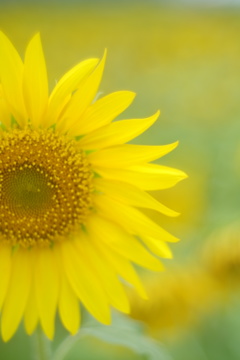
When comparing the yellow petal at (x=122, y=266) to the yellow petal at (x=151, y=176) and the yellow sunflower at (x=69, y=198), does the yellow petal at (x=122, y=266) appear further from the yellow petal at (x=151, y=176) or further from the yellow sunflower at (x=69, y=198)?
the yellow petal at (x=151, y=176)

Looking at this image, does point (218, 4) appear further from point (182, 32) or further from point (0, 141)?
point (0, 141)

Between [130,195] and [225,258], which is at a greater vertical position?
[130,195]

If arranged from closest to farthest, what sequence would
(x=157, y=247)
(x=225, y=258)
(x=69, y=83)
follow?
(x=69, y=83) → (x=157, y=247) → (x=225, y=258)

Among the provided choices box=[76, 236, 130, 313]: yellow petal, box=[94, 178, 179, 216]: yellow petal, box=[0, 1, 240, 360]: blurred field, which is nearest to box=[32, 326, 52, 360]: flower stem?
box=[76, 236, 130, 313]: yellow petal

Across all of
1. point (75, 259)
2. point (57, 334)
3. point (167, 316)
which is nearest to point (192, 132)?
point (57, 334)

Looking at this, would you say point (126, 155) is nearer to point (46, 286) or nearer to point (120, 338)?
point (46, 286)

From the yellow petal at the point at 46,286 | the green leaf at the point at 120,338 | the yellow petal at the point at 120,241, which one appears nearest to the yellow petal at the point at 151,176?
the yellow petal at the point at 120,241

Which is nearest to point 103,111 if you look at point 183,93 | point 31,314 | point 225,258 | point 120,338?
point 31,314
